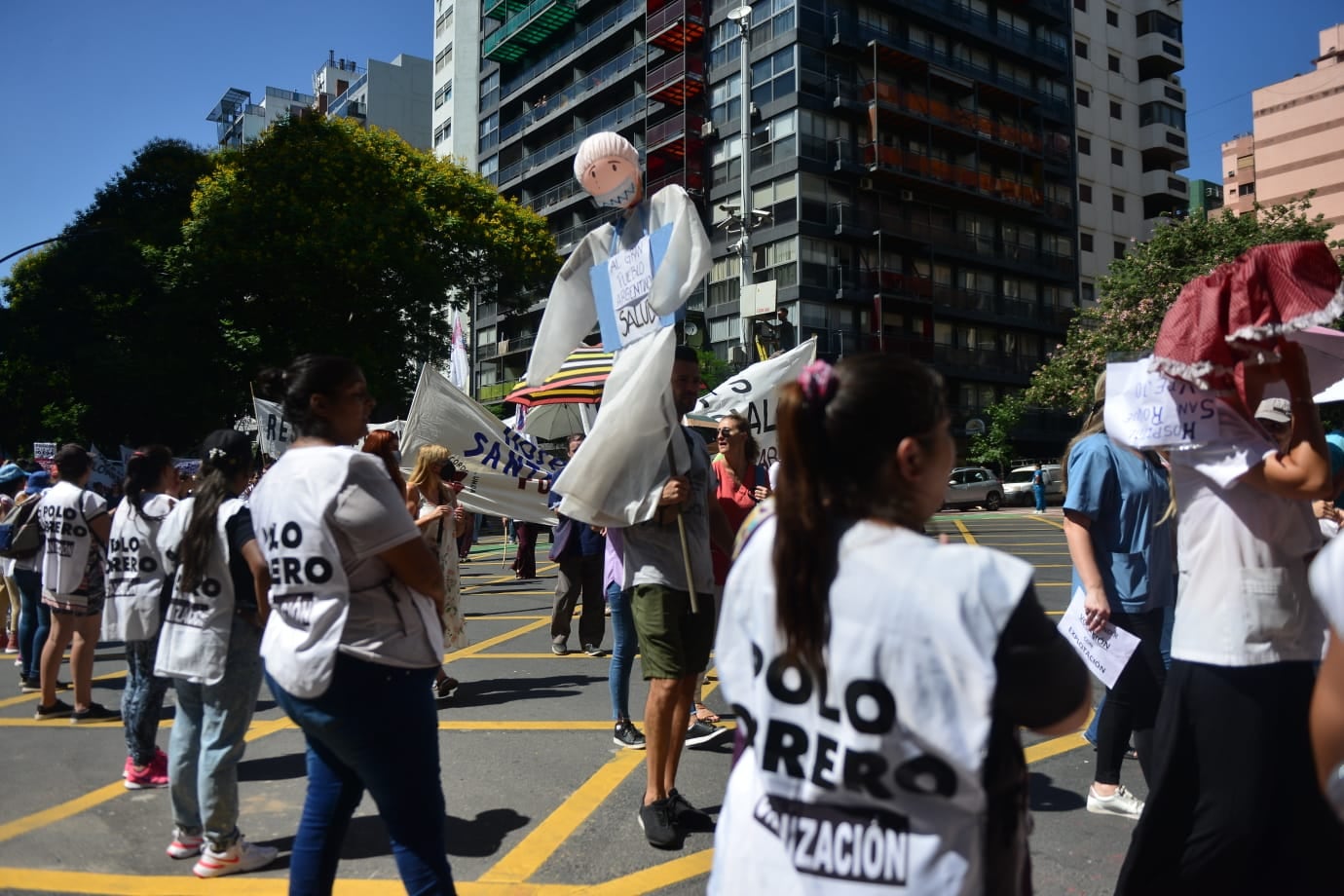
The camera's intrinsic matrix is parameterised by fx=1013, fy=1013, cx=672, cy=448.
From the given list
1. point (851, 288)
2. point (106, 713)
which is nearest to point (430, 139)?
point (851, 288)

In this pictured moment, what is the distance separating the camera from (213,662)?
3.86 metres

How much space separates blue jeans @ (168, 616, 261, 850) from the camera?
149 inches

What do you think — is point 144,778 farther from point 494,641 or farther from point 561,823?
point 494,641

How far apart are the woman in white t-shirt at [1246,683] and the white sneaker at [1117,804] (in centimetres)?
152

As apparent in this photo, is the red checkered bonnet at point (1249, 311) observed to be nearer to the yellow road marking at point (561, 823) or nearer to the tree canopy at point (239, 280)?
the yellow road marking at point (561, 823)

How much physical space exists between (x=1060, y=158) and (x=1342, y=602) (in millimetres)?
52209

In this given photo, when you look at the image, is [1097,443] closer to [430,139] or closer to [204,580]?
[204,580]

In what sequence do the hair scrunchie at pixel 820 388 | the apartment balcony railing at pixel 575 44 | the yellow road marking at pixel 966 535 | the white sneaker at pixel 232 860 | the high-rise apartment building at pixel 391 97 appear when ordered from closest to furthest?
the hair scrunchie at pixel 820 388 → the white sneaker at pixel 232 860 → the yellow road marking at pixel 966 535 → the apartment balcony railing at pixel 575 44 → the high-rise apartment building at pixel 391 97

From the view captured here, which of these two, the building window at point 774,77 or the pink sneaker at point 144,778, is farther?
the building window at point 774,77

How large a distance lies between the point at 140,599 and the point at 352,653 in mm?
2811

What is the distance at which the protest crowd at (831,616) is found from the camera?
1555mm

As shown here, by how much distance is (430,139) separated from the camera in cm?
7088

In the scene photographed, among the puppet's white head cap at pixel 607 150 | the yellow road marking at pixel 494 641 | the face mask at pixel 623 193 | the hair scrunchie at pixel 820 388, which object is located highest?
the puppet's white head cap at pixel 607 150

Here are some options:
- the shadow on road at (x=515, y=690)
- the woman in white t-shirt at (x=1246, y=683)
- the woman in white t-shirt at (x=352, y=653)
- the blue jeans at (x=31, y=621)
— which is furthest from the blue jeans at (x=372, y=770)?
the blue jeans at (x=31, y=621)
